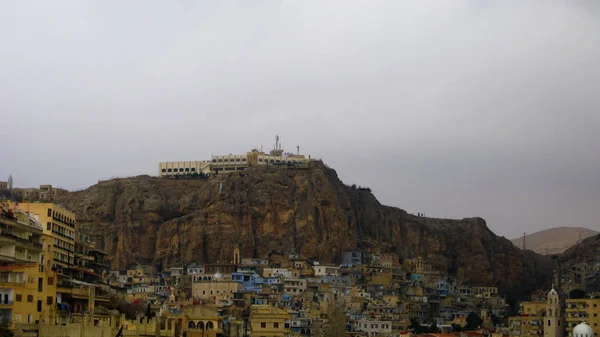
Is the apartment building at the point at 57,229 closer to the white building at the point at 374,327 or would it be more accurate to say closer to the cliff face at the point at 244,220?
the white building at the point at 374,327

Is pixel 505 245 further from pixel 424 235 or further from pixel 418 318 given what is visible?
pixel 418 318

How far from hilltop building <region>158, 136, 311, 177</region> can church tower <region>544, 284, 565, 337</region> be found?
5853cm

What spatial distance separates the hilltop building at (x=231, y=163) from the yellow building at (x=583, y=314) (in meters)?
57.8

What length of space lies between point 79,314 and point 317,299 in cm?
5876

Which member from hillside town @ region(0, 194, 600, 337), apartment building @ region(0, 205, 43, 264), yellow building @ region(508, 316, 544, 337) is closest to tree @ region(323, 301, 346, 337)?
hillside town @ region(0, 194, 600, 337)

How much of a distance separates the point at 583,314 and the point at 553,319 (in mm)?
3098

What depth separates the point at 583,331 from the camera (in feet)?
257

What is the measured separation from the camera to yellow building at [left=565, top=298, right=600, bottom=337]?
85.4m

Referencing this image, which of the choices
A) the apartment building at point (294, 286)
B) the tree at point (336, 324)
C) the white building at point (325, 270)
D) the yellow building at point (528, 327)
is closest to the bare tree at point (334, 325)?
the tree at point (336, 324)

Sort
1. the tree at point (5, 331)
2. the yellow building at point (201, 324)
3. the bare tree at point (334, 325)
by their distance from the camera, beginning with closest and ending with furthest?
the tree at point (5, 331) → the yellow building at point (201, 324) → the bare tree at point (334, 325)

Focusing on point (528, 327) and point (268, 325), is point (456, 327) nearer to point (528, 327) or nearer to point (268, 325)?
point (528, 327)

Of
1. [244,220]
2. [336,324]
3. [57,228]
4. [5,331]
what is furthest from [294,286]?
[5,331]

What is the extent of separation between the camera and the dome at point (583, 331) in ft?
257

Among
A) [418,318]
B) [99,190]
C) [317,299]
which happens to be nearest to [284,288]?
[317,299]
